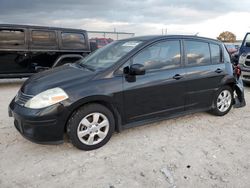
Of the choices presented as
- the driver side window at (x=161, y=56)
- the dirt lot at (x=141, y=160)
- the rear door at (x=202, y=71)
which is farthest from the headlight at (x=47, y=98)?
the rear door at (x=202, y=71)

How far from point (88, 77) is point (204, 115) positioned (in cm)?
278

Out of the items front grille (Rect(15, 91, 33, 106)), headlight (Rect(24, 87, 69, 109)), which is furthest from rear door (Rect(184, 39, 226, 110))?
front grille (Rect(15, 91, 33, 106))

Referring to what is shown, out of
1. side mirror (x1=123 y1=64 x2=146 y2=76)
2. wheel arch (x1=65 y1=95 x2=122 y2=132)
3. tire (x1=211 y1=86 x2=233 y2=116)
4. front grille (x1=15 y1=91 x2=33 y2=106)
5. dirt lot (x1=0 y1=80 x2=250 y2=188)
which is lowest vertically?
dirt lot (x1=0 y1=80 x2=250 y2=188)

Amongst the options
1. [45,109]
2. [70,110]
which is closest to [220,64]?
[70,110]

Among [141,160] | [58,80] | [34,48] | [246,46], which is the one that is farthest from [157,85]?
[246,46]

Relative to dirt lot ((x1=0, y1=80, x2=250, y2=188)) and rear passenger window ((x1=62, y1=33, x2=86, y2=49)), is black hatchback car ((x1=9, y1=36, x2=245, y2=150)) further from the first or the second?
rear passenger window ((x1=62, y1=33, x2=86, y2=49))

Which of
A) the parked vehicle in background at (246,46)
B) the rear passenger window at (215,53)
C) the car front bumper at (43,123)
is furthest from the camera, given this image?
the parked vehicle in background at (246,46)

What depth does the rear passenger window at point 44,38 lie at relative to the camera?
7559mm

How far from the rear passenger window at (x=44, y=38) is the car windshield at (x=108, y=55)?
3.75 metres

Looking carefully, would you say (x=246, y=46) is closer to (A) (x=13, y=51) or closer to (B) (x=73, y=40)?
(B) (x=73, y=40)

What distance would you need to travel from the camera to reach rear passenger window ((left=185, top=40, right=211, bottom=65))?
14.4 ft

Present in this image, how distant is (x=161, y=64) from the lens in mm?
4066

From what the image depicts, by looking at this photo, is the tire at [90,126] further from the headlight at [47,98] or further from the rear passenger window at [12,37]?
the rear passenger window at [12,37]

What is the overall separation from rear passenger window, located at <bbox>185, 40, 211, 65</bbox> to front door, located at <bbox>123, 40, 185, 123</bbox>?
220mm
